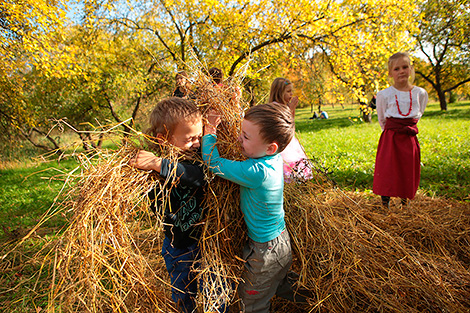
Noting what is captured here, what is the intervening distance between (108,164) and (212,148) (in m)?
0.64

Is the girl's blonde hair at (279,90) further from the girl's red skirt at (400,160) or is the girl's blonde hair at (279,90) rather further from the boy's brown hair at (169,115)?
the boy's brown hair at (169,115)

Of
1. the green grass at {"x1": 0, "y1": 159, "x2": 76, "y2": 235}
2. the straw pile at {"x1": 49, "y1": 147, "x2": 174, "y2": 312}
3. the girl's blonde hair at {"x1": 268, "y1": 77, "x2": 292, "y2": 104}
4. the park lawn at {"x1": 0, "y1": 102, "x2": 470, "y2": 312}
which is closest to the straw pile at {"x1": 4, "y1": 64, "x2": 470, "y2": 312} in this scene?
the straw pile at {"x1": 49, "y1": 147, "x2": 174, "y2": 312}

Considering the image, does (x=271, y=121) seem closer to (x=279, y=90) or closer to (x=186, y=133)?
(x=186, y=133)

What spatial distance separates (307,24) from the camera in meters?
7.14

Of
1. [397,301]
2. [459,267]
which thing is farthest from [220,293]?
[459,267]

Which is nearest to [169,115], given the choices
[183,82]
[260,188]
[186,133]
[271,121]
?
[186,133]

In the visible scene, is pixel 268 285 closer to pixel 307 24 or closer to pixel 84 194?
pixel 84 194

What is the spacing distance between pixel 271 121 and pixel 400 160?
9.33ft

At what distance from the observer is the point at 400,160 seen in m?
3.65

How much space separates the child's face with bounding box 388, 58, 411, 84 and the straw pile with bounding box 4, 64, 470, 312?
214cm

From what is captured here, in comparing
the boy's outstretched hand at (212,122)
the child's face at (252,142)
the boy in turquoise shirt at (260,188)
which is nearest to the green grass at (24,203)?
the boy's outstretched hand at (212,122)

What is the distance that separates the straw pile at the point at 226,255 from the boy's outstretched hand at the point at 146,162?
1.9 inches

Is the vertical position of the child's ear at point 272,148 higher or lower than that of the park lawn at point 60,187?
higher

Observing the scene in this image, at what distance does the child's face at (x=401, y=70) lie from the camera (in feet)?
11.3
